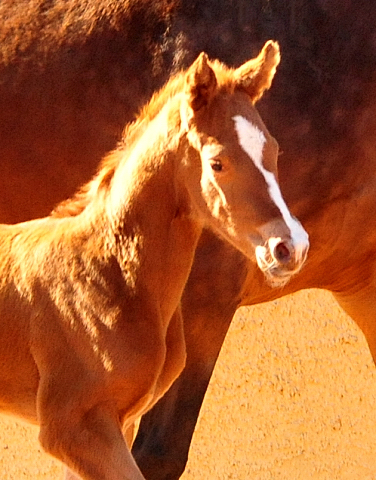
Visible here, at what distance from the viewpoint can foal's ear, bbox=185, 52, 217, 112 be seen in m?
2.89

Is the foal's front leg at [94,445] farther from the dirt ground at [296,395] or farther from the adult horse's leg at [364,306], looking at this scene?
the dirt ground at [296,395]

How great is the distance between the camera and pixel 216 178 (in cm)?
291

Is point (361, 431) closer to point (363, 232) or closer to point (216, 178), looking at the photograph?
point (363, 232)

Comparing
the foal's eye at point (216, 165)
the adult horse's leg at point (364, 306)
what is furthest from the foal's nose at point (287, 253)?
the adult horse's leg at point (364, 306)

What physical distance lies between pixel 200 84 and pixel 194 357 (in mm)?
1204

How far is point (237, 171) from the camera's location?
2869mm

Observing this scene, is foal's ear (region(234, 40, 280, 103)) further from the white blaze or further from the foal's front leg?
the foal's front leg

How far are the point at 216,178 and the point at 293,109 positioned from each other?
102 cm

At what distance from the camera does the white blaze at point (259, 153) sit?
2.83 m

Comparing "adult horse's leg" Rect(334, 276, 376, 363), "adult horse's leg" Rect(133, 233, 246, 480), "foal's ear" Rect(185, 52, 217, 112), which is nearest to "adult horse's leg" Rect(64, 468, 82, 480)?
"adult horse's leg" Rect(133, 233, 246, 480)

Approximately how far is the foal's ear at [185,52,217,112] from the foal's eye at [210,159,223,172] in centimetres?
13

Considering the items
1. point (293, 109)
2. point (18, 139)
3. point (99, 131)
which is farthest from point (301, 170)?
point (18, 139)

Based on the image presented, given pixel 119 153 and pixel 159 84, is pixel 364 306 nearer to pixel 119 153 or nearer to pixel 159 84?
pixel 159 84

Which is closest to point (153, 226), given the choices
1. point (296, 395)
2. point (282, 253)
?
point (282, 253)
